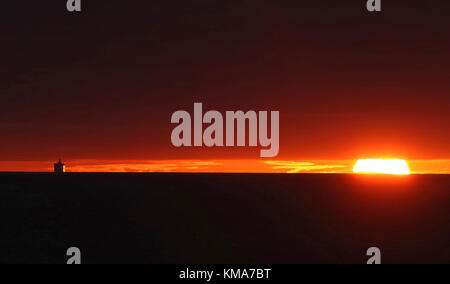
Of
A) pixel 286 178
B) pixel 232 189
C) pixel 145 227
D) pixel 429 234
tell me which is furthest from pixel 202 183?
pixel 429 234

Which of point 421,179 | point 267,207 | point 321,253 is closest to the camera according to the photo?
point 321,253

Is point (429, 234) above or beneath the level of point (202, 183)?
beneath

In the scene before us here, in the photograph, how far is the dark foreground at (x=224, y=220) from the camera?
86.0 feet

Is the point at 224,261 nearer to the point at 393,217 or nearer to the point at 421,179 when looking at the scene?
the point at 393,217

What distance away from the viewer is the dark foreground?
26.2 m

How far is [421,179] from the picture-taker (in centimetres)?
3738

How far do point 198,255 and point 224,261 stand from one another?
1.26 meters

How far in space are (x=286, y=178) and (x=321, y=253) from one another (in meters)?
11.6

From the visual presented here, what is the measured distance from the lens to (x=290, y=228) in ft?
95.6

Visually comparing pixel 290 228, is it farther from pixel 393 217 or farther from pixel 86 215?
pixel 86 215

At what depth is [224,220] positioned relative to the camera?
1168 inches
